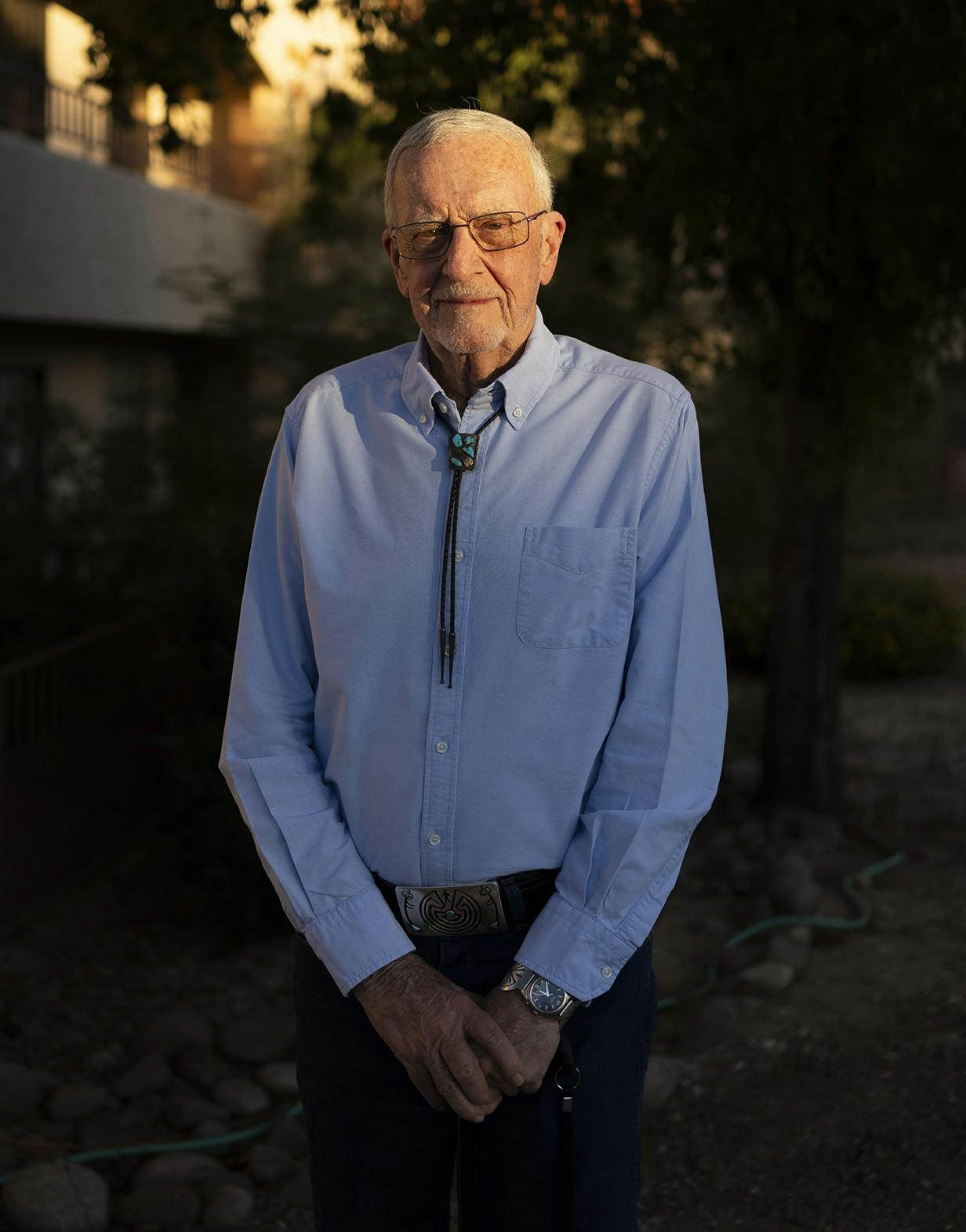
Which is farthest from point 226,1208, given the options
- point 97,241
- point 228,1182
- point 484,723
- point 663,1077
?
point 97,241

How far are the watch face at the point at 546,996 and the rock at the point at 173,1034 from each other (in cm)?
284

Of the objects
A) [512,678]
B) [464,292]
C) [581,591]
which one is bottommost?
[512,678]

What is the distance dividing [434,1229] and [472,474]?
121 cm

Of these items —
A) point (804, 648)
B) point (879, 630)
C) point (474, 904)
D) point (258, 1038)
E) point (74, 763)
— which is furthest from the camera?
point (879, 630)

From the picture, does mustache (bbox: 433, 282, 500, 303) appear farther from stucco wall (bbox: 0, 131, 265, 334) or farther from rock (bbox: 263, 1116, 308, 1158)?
stucco wall (bbox: 0, 131, 265, 334)

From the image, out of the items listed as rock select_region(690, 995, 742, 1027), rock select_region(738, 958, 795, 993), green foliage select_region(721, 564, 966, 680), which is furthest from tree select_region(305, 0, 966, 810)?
green foliage select_region(721, 564, 966, 680)

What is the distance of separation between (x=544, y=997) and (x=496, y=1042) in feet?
0.31

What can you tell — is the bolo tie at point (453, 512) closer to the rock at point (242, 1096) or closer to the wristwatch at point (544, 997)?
the wristwatch at point (544, 997)

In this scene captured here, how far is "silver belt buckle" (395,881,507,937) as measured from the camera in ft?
6.83

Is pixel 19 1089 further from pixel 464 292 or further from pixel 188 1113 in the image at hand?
pixel 464 292

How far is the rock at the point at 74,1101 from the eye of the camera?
13.4 ft

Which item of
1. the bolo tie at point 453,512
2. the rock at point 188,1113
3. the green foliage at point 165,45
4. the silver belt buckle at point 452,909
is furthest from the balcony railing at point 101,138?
the silver belt buckle at point 452,909

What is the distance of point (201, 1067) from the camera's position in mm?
4391

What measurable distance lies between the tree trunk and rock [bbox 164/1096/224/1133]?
348cm
